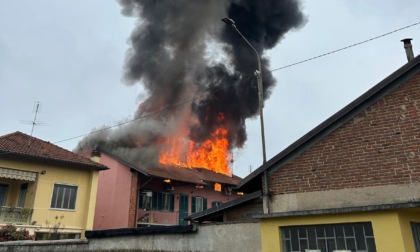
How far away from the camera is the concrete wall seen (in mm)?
9578

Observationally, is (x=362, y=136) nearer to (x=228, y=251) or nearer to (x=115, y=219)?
(x=228, y=251)

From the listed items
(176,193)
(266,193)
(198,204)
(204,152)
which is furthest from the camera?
(204,152)

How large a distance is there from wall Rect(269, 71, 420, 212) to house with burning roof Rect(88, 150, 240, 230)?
1493 centimetres

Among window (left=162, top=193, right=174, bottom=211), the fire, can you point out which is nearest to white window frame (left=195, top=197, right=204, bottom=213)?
window (left=162, top=193, right=174, bottom=211)

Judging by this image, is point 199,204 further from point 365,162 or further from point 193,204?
point 365,162

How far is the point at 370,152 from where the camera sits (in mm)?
8555

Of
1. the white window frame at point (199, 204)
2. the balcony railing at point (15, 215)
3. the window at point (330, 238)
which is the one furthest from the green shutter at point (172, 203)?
the window at point (330, 238)

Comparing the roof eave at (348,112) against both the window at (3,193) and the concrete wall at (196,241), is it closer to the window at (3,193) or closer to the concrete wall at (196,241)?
the concrete wall at (196,241)

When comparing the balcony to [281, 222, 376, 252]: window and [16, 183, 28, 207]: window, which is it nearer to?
[16, 183, 28, 207]: window

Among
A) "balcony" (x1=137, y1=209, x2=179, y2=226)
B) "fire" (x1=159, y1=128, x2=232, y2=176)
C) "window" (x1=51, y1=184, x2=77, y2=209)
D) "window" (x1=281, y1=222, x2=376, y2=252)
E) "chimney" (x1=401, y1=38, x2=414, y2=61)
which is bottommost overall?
"window" (x1=281, y1=222, x2=376, y2=252)

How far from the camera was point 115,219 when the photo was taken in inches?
958

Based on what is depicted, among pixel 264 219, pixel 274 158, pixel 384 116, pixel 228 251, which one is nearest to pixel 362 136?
pixel 384 116

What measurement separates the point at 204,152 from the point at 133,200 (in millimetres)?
11150

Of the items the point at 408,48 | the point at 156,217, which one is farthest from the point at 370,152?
the point at 156,217
